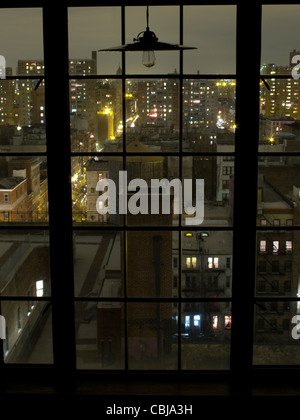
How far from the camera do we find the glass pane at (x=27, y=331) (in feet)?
10.2

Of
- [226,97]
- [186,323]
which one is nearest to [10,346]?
[186,323]

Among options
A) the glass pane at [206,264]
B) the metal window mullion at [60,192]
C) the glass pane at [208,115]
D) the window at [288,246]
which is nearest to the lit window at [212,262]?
the glass pane at [206,264]

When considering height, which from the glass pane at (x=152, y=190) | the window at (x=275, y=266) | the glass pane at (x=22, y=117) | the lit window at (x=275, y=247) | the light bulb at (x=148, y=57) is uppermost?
the light bulb at (x=148, y=57)

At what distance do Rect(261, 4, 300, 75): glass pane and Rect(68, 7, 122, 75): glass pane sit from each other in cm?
89

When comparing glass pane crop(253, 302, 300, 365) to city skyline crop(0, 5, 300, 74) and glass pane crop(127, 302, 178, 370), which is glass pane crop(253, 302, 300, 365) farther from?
city skyline crop(0, 5, 300, 74)

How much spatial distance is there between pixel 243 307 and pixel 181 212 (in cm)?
72

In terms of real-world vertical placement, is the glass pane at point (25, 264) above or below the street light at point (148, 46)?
below

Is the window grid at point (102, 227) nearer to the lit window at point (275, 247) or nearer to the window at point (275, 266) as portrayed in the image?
the lit window at point (275, 247)

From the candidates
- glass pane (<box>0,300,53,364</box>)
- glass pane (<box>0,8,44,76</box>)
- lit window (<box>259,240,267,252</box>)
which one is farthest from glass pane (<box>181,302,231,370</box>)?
glass pane (<box>0,8,44,76</box>)

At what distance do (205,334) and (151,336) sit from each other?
369mm

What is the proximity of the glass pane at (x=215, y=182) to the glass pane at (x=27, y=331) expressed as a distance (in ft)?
3.66

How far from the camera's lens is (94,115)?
3113 mm

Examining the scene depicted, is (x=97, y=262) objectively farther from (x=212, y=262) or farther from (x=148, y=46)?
(x=148, y=46)

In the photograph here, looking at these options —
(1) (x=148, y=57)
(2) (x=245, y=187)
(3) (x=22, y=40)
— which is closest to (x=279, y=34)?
(1) (x=148, y=57)
